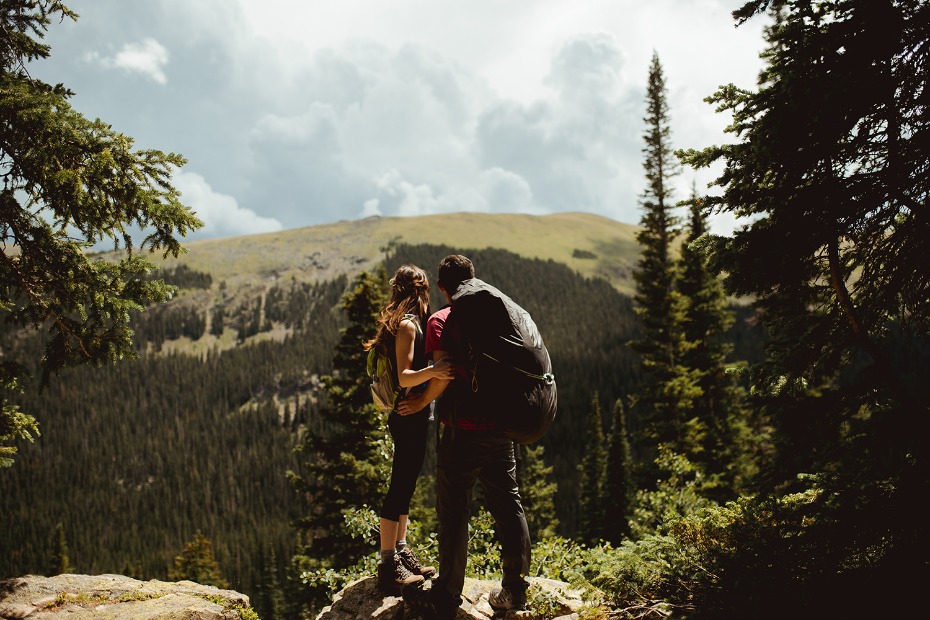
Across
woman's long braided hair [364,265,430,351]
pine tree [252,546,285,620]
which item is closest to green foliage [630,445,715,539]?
woman's long braided hair [364,265,430,351]

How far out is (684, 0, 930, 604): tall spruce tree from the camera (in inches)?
155

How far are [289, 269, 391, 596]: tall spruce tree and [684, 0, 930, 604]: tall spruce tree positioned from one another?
11.9m

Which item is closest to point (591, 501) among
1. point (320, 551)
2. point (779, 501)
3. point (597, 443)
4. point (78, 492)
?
point (597, 443)

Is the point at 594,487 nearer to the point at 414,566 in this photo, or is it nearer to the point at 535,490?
the point at 535,490

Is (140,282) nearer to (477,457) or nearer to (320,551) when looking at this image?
(477,457)

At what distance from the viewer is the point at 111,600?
5637 millimetres

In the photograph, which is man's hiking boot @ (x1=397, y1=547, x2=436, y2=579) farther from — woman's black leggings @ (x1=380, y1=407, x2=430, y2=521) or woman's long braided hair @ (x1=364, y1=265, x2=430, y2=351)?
woman's long braided hair @ (x1=364, y1=265, x2=430, y2=351)

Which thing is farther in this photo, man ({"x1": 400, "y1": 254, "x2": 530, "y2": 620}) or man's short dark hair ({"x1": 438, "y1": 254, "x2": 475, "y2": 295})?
man's short dark hair ({"x1": 438, "y1": 254, "x2": 475, "y2": 295})

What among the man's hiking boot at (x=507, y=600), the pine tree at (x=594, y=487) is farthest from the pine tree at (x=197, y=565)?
the man's hiking boot at (x=507, y=600)

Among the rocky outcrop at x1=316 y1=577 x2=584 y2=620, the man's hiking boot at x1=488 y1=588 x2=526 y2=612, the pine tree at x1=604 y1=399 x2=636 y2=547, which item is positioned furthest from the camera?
the pine tree at x1=604 y1=399 x2=636 y2=547

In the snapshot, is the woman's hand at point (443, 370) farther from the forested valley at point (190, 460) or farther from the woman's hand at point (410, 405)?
the forested valley at point (190, 460)

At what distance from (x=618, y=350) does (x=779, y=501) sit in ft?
480

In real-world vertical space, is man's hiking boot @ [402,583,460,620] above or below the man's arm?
below

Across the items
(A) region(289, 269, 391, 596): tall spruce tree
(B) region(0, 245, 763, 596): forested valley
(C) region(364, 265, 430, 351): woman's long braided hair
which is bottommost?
(B) region(0, 245, 763, 596): forested valley
